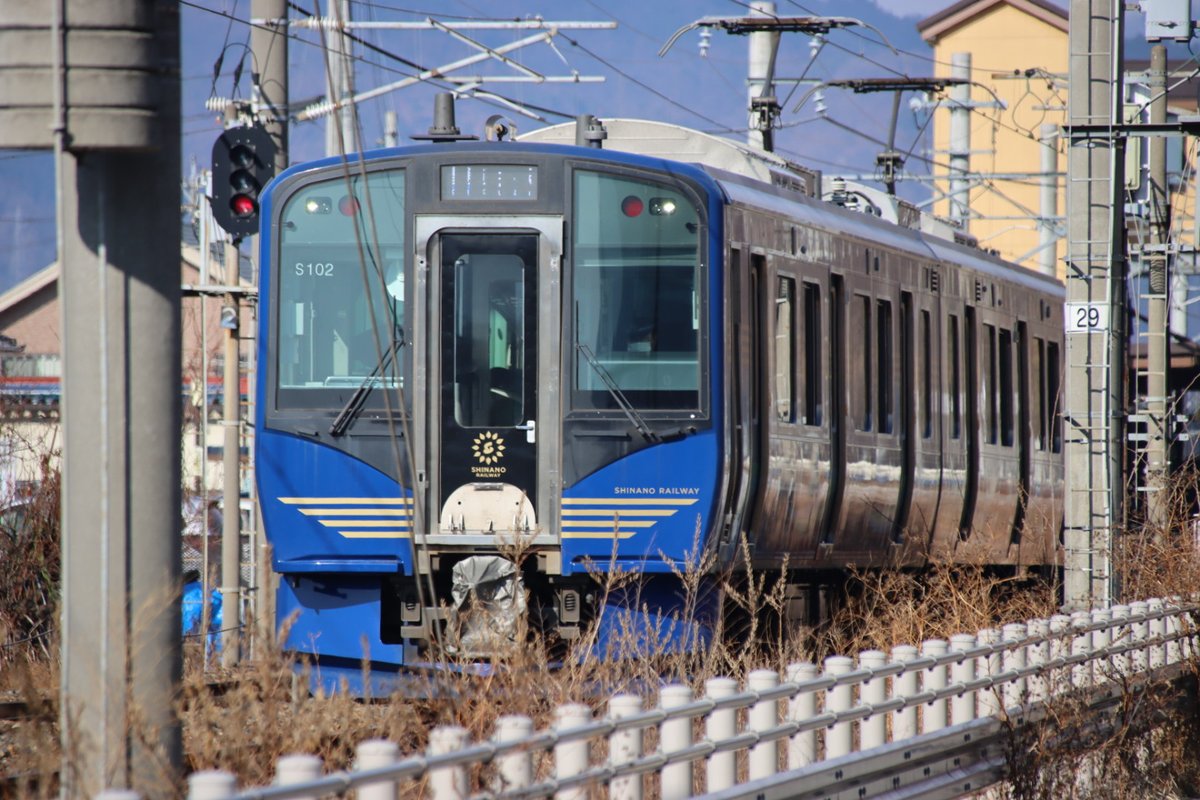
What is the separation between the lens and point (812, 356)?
11875 millimetres

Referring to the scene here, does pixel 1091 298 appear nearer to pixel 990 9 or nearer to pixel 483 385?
pixel 483 385

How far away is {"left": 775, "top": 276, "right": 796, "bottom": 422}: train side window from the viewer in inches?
446

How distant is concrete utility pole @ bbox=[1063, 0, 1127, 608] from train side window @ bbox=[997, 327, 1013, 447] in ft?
13.8

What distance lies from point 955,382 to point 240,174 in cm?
543

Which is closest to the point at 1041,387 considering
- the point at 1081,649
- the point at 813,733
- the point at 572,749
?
the point at 1081,649

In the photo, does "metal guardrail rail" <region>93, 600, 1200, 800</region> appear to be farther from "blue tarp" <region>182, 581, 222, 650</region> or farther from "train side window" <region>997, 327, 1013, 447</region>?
"blue tarp" <region>182, 581, 222, 650</region>

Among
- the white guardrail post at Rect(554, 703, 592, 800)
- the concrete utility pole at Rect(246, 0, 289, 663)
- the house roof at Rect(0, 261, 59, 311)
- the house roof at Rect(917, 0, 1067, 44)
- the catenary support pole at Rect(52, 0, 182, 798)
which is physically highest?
the house roof at Rect(917, 0, 1067, 44)

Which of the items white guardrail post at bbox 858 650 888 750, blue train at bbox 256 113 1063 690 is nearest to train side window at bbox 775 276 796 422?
blue train at bbox 256 113 1063 690

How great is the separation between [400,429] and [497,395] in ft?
1.79

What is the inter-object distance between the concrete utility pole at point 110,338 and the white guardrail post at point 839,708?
285 centimetres

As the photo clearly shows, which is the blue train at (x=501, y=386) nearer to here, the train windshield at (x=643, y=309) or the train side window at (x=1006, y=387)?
the train windshield at (x=643, y=309)

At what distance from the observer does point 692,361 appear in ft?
33.9

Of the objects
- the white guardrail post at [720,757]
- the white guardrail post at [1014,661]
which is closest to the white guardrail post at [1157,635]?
the white guardrail post at [1014,661]

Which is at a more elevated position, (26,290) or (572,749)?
(26,290)
